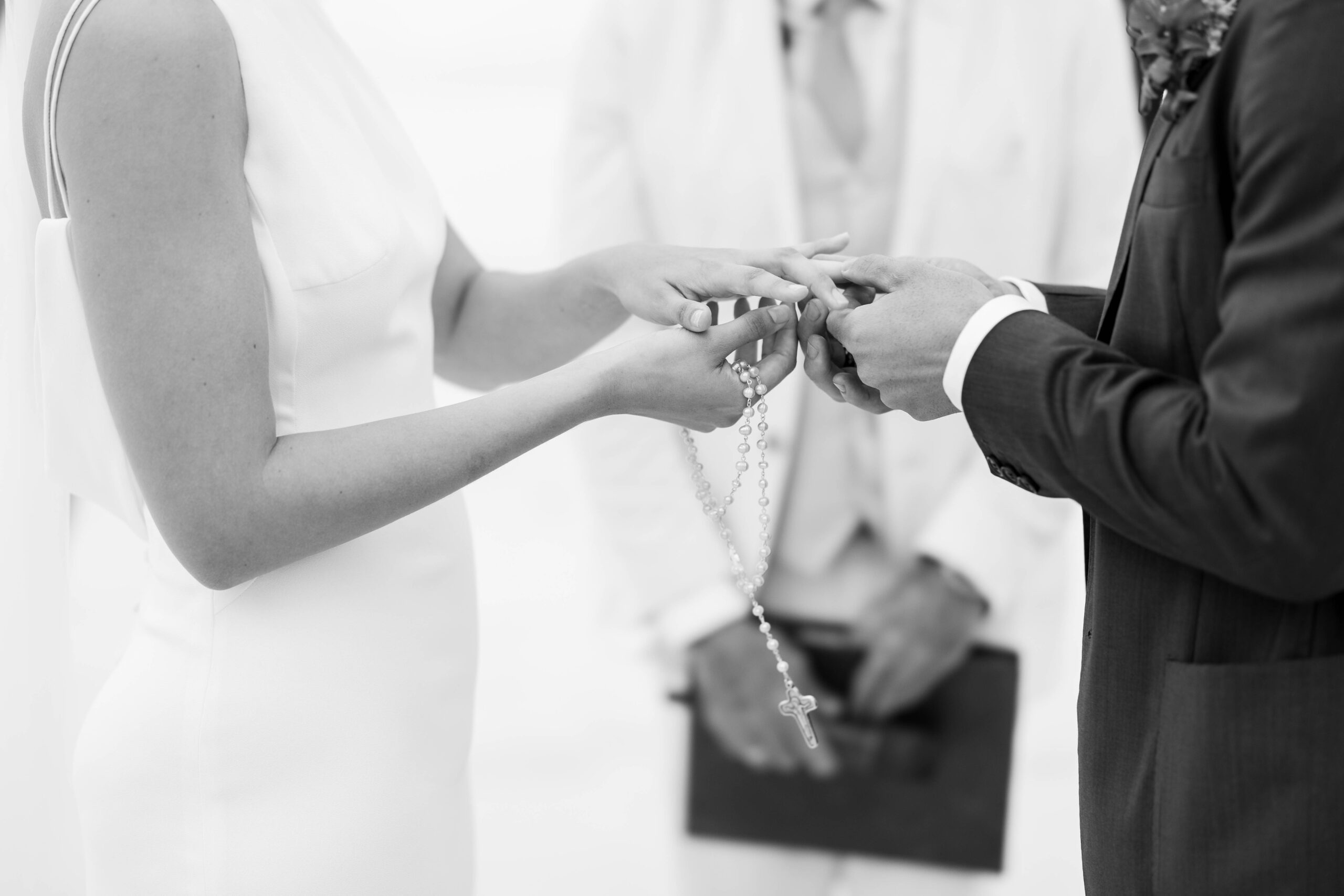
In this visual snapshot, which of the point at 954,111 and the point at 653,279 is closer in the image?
the point at 653,279

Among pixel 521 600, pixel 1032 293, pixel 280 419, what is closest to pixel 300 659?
pixel 280 419

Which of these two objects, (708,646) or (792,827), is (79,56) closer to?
(708,646)

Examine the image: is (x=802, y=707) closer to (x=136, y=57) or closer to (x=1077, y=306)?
(x=1077, y=306)

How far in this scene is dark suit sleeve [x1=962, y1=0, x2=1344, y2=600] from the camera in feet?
3.24

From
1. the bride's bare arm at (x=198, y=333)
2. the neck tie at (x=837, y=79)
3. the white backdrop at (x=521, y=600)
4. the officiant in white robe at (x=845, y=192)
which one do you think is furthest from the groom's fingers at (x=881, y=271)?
the white backdrop at (x=521, y=600)

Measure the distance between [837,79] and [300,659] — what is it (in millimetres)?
1354

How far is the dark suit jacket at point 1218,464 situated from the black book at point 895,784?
0.98m

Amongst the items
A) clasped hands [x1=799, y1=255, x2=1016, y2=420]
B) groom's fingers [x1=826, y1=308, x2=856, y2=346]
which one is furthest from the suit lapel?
groom's fingers [x1=826, y1=308, x2=856, y2=346]

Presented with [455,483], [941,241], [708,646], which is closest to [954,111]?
[941,241]

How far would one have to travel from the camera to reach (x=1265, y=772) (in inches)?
44.5

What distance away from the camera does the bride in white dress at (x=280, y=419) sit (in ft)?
3.93

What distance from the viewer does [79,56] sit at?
1178 mm

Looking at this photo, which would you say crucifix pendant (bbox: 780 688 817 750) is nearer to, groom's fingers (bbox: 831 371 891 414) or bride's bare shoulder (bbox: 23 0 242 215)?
groom's fingers (bbox: 831 371 891 414)

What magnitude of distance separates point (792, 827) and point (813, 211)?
3.67 feet
